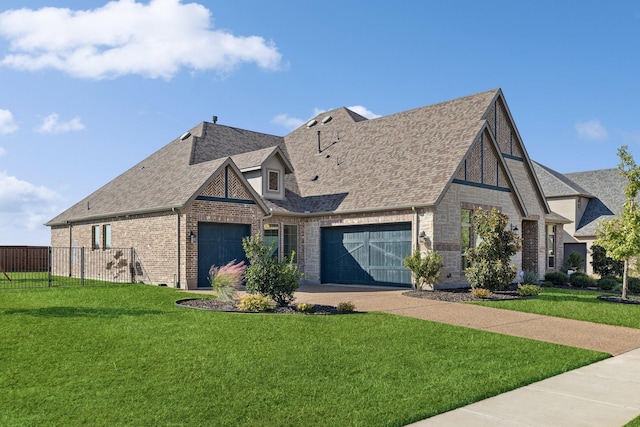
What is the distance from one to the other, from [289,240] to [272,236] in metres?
1.01

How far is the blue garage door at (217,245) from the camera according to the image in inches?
829

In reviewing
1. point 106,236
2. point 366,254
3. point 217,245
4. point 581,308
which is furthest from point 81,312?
point 581,308

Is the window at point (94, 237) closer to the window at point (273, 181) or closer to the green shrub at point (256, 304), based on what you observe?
the window at point (273, 181)

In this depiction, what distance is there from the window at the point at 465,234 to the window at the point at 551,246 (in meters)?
11.9

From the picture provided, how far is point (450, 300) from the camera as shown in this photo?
17531 mm

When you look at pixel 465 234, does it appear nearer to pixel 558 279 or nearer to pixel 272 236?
pixel 558 279

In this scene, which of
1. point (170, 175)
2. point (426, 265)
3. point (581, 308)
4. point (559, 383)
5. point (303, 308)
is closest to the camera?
point (559, 383)

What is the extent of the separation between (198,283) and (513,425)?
16.4 meters

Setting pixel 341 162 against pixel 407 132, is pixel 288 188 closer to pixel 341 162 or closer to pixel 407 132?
pixel 341 162

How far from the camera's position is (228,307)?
14531mm

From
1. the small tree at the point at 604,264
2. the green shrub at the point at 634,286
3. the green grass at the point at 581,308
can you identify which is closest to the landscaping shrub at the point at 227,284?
the green grass at the point at 581,308

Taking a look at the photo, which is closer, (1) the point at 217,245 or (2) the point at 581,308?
(2) the point at 581,308

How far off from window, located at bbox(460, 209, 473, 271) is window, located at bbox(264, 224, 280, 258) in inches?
311

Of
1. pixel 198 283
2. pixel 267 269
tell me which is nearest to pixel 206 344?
pixel 267 269
